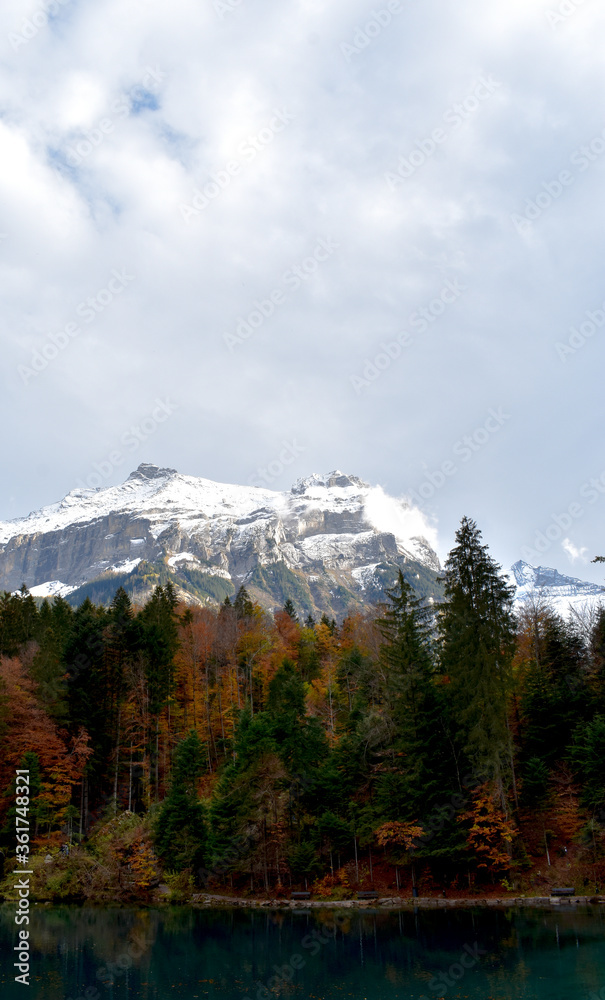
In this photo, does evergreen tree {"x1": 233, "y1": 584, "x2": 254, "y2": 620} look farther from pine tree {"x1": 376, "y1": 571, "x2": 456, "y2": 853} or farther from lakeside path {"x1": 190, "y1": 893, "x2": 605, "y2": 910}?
lakeside path {"x1": 190, "y1": 893, "x2": 605, "y2": 910}

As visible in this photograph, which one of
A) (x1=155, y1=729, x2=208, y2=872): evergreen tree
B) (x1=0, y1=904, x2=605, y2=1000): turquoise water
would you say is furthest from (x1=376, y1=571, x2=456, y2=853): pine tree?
(x1=155, y1=729, x2=208, y2=872): evergreen tree

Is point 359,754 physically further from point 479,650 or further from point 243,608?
point 243,608

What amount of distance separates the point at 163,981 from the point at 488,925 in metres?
15.7

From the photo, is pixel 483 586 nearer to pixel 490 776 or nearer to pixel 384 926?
pixel 490 776

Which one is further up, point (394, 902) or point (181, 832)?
point (181, 832)

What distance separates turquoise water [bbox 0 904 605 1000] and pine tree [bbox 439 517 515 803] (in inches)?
316

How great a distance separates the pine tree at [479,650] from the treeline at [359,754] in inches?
4.6

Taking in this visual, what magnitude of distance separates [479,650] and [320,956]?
1814 cm

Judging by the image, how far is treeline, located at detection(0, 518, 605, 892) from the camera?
127ft

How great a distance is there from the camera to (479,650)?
3812 centimetres

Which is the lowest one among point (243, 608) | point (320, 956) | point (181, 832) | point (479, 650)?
point (320, 956)

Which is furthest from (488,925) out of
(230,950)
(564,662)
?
(564,662)

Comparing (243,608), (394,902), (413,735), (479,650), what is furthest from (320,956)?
(243,608)

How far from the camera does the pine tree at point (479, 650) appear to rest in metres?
37.2
